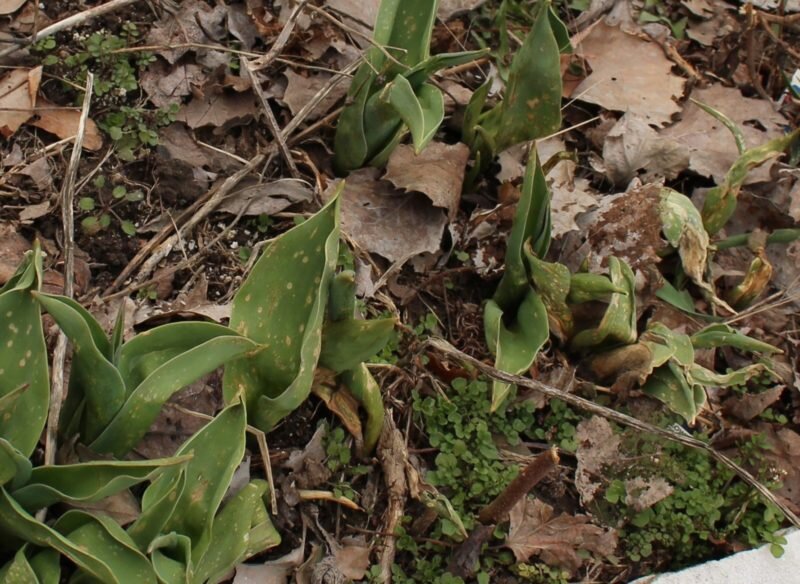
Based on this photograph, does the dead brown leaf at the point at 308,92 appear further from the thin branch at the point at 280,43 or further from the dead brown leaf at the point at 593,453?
the dead brown leaf at the point at 593,453

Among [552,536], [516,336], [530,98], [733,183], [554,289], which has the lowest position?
[552,536]

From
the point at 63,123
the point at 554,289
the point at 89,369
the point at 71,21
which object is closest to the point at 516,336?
the point at 554,289

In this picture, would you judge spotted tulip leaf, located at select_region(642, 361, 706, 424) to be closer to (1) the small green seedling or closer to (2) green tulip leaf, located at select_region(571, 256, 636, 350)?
(2) green tulip leaf, located at select_region(571, 256, 636, 350)

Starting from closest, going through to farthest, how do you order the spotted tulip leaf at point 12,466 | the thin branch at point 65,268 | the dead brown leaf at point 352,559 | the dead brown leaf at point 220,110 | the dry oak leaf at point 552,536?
the spotted tulip leaf at point 12,466 → the thin branch at point 65,268 → the dead brown leaf at point 352,559 → the dry oak leaf at point 552,536 → the dead brown leaf at point 220,110

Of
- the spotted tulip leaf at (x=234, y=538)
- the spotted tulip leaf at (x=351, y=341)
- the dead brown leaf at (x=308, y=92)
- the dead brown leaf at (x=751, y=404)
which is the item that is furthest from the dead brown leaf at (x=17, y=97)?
the dead brown leaf at (x=751, y=404)

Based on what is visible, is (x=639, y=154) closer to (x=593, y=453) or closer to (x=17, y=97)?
(x=593, y=453)

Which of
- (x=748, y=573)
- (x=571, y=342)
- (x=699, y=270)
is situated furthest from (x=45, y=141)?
(x=748, y=573)
